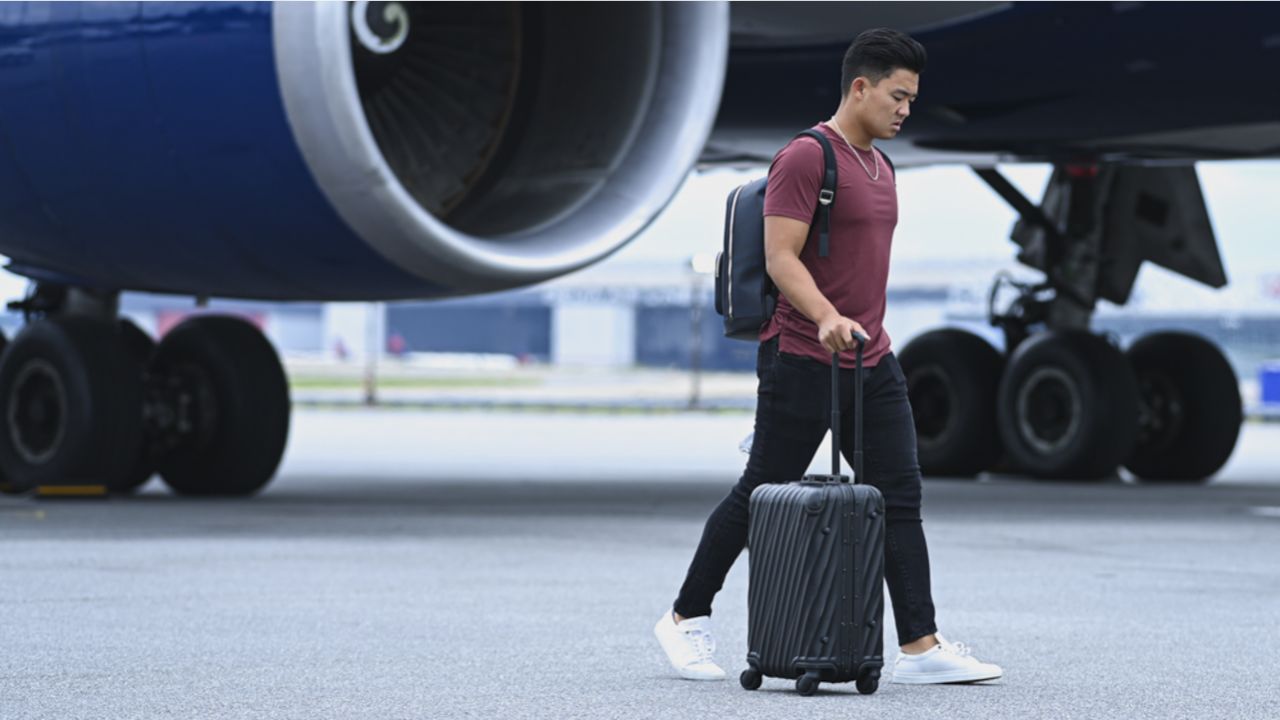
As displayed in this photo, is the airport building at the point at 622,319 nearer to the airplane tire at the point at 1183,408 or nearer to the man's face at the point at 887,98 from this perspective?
the airplane tire at the point at 1183,408

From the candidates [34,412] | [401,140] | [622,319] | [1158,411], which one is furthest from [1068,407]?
[622,319]

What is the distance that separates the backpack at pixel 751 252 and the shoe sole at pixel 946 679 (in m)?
0.83

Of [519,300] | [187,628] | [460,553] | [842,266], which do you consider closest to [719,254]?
[842,266]

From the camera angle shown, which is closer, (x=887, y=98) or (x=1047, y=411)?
(x=887, y=98)

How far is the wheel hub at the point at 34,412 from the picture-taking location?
33.3 ft

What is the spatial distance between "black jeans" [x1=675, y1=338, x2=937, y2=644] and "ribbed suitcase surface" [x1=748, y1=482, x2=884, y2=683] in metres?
0.22

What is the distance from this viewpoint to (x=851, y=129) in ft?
15.7

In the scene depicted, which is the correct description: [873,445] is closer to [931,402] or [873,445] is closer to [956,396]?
[956,396]

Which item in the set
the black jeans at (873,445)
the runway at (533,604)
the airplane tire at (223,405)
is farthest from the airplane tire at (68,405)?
the black jeans at (873,445)

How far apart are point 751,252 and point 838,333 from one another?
14.6 inches

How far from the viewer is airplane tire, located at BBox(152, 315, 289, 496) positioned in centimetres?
1048

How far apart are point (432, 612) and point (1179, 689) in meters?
2.23

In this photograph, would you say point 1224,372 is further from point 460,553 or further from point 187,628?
point 187,628

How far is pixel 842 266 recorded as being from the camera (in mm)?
4770
